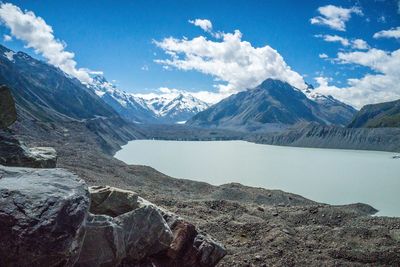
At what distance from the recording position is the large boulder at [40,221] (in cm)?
786

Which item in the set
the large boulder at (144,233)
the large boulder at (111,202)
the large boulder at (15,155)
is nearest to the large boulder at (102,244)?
the large boulder at (144,233)

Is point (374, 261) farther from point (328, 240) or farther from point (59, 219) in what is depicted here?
point (59, 219)

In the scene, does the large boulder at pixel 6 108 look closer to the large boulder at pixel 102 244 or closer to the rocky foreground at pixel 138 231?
the rocky foreground at pixel 138 231

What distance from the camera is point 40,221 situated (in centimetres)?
816

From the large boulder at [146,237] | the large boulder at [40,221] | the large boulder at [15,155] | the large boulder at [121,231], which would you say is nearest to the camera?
the large boulder at [40,221]

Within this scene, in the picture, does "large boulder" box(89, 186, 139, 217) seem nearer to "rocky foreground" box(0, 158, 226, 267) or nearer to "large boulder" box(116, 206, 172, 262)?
"rocky foreground" box(0, 158, 226, 267)

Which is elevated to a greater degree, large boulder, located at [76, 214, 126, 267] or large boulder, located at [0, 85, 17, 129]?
large boulder, located at [0, 85, 17, 129]

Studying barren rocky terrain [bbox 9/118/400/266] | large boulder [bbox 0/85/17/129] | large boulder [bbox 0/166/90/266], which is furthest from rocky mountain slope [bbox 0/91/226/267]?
barren rocky terrain [bbox 9/118/400/266]

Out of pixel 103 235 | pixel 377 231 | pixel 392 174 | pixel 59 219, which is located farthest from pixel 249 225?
pixel 392 174

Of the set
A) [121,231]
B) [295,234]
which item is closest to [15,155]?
[121,231]

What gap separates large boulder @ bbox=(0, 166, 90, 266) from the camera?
7859 mm

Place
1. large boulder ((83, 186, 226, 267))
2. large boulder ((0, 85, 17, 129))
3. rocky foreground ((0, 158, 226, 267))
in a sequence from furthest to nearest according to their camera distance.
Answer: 1. large boulder ((0, 85, 17, 129))
2. large boulder ((83, 186, 226, 267))
3. rocky foreground ((0, 158, 226, 267))

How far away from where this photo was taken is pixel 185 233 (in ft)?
42.5

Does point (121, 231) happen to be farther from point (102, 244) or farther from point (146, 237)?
point (146, 237)
